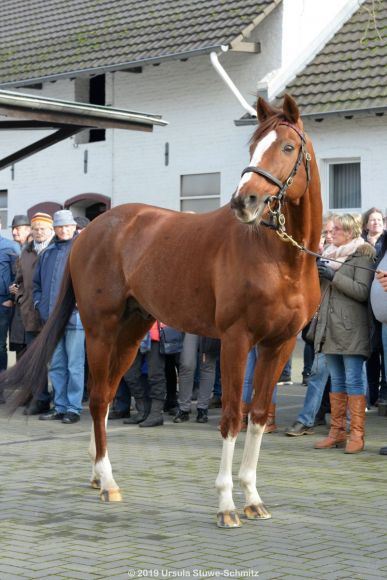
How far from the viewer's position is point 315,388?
34.2 ft

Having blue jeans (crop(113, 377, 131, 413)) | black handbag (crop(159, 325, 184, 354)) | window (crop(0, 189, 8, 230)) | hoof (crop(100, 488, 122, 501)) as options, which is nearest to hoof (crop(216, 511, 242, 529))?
hoof (crop(100, 488, 122, 501))

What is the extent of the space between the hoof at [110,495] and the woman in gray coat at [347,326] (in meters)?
2.76

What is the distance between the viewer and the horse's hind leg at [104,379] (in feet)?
24.9

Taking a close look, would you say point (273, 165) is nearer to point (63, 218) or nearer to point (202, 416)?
point (63, 218)

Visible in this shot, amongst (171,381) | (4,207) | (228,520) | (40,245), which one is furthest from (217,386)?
(4,207)

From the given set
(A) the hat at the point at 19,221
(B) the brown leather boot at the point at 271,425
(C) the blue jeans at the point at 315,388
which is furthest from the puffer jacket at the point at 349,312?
(A) the hat at the point at 19,221

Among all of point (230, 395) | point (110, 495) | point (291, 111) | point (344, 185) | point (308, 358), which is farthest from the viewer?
point (344, 185)

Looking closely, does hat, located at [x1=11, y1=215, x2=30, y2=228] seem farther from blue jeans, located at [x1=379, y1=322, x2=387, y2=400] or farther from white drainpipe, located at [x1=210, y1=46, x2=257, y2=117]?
white drainpipe, located at [x1=210, y1=46, x2=257, y2=117]

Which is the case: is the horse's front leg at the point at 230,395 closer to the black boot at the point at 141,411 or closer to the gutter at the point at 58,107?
the gutter at the point at 58,107

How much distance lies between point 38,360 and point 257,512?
2313mm

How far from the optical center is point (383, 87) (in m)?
18.6

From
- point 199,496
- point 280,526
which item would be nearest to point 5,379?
point 199,496

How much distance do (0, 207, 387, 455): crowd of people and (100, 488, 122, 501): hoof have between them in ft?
3.89

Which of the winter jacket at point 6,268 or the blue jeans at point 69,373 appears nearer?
the blue jeans at point 69,373
